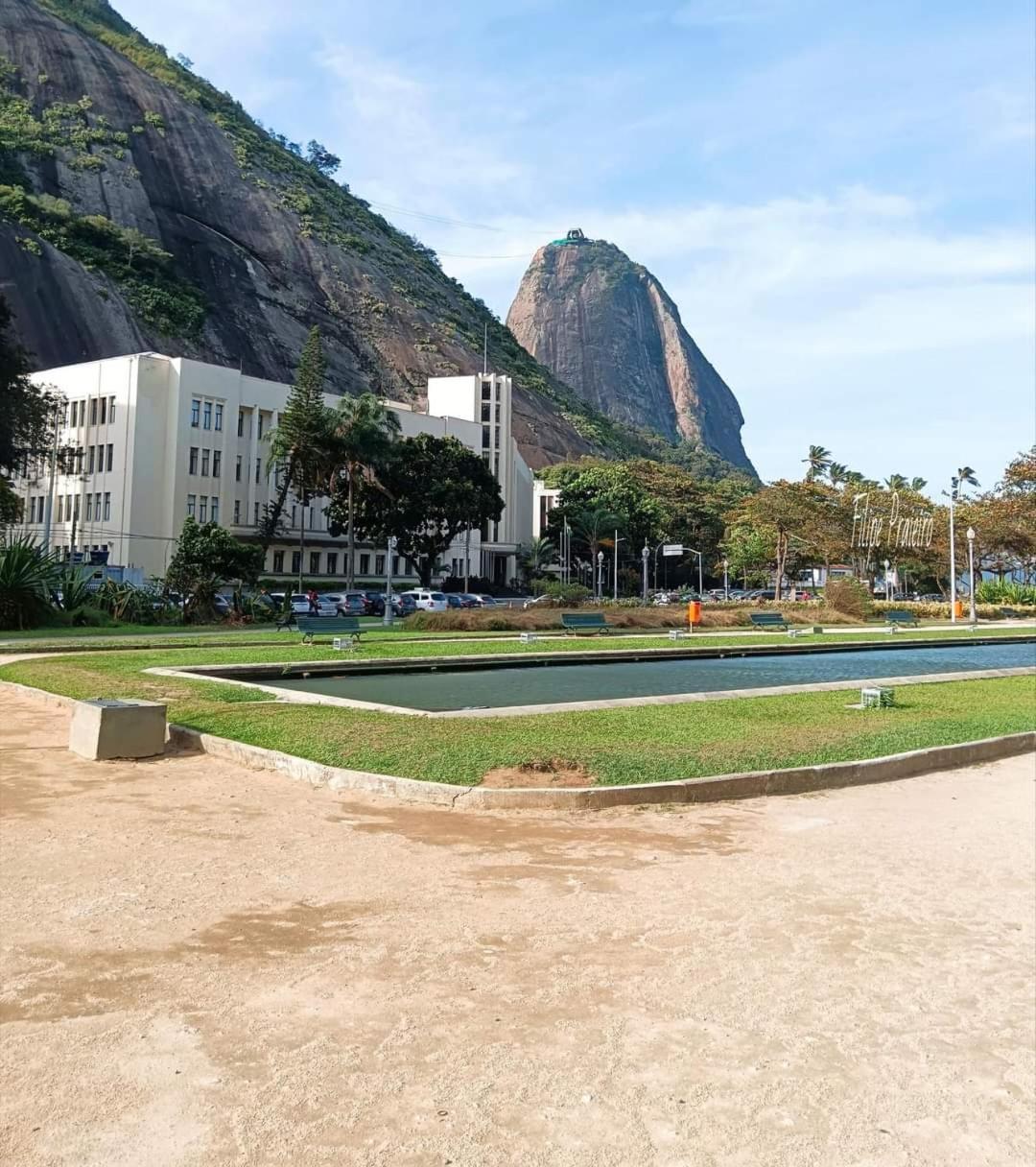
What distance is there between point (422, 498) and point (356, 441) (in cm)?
646

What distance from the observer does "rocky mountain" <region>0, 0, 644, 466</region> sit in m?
94.9

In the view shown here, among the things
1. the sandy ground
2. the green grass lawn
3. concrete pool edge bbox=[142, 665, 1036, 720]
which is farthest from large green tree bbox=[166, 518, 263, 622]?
the sandy ground

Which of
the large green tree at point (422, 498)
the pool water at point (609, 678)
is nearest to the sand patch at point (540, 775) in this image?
the pool water at point (609, 678)

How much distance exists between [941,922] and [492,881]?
2.63m

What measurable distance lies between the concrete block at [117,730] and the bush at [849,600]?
130 ft

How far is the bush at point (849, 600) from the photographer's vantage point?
45438 millimetres

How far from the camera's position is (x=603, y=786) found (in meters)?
8.39

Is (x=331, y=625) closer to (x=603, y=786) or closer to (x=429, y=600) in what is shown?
(x=603, y=786)

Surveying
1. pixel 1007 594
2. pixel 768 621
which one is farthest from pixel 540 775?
pixel 1007 594

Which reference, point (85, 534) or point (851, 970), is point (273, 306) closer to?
point (85, 534)

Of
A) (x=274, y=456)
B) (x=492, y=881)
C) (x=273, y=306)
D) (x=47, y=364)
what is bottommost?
(x=492, y=881)

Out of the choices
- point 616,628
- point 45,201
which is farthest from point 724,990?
point 45,201

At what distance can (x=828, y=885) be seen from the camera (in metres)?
6.12

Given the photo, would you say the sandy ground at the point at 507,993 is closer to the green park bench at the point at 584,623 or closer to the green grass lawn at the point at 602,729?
the green grass lawn at the point at 602,729
